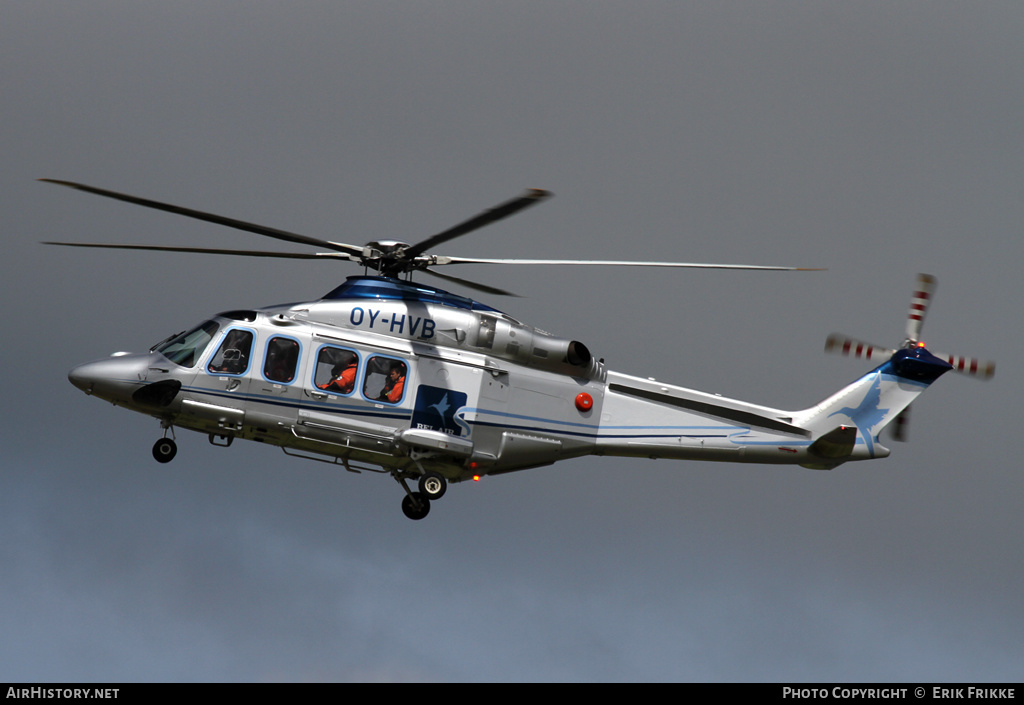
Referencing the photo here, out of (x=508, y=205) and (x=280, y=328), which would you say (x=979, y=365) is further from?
(x=280, y=328)

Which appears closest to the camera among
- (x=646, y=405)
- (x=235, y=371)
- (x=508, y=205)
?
(x=508, y=205)

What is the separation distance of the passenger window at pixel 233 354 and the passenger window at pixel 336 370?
1.31 metres

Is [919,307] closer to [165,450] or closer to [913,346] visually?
[913,346]

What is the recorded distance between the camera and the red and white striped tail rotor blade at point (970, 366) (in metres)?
22.1

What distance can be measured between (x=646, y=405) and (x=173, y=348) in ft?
29.9

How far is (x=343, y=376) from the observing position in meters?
20.3

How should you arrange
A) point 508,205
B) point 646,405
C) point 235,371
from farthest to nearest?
point 646,405 → point 235,371 → point 508,205

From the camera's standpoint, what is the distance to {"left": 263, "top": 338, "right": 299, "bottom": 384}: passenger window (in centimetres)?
2014

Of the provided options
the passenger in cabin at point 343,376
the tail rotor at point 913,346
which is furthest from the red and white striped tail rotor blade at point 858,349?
the passenger in cabin at point 343,376

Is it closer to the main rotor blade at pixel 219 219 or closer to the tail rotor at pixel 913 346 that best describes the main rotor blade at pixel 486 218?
the main rotor blade at pixel 219 219

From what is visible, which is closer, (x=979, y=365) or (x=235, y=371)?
(x=235, y=371)
